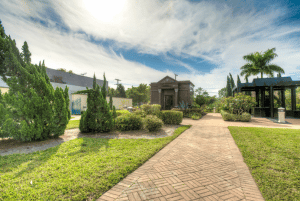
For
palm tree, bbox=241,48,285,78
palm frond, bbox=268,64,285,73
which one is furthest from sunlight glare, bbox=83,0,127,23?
palm frond, bbox=268,64,285,73

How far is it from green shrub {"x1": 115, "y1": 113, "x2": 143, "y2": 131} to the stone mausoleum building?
45.6 ft

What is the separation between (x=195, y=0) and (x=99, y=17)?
4873mm

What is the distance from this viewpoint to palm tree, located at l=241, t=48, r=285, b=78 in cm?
1983

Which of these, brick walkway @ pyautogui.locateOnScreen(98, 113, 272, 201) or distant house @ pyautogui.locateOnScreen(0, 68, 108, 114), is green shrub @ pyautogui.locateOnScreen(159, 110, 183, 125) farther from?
distant house @ pyautogui.locateOnScreen(0, 68, 108, 114)

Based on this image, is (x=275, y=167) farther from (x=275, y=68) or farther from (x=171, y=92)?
(x=275, y=68)

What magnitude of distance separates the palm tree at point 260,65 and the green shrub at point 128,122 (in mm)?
22074

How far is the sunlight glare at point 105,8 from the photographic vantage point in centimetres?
515

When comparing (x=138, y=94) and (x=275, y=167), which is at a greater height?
(x=138, y=94)

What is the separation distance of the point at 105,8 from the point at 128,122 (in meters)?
5.35

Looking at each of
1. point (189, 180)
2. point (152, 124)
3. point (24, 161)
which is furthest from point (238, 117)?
point (24, 161)

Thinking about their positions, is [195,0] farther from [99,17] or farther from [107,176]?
[107,176]

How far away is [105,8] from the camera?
17.5ft

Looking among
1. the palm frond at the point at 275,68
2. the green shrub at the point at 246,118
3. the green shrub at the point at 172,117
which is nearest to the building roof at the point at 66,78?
the green shrub at the point at 172,117

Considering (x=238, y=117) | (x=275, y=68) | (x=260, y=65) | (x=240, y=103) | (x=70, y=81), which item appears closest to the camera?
(x=238, y=117)
